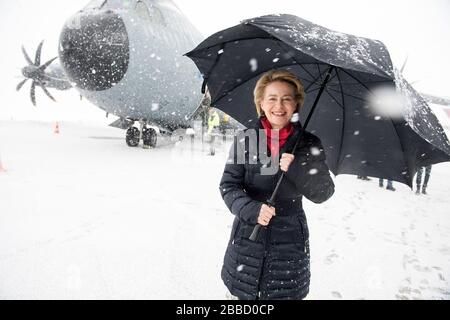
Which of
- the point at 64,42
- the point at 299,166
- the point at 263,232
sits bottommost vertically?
the point at 263,232

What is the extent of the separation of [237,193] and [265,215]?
0.81ft

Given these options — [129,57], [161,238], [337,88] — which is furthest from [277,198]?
[129,57]

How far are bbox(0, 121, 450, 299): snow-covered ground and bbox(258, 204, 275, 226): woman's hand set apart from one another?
1.39 metres

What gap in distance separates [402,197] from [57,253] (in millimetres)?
7804

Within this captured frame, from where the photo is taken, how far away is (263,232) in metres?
1.82

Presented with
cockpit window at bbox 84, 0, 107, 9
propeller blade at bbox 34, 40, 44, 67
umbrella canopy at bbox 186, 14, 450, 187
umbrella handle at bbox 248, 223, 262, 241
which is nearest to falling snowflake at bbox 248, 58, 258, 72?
umbrella canopy at bbox 186, 14, 450, 187

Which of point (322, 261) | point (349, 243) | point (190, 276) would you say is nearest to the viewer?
point (190, 276)

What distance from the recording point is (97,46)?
293 inches

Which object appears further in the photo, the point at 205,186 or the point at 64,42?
the point at 64,42

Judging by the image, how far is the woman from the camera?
1791 mm

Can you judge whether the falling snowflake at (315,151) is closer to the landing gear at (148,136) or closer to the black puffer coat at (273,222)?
the black puffer coat at (273,222)

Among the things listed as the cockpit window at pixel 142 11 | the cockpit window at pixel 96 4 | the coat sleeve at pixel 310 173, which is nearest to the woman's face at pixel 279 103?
the coat sleeve at pixel 310 173
